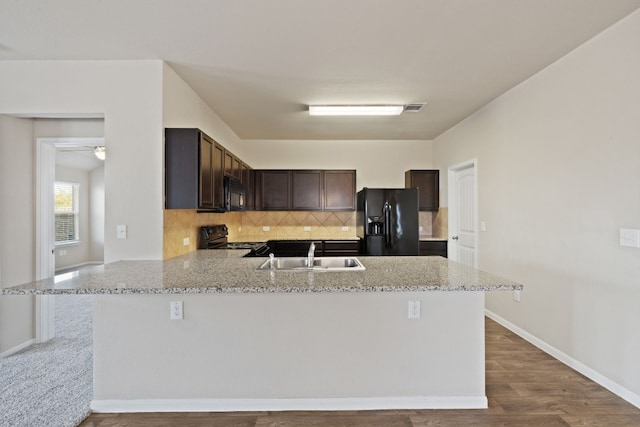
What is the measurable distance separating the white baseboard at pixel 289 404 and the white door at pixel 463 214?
97.8 inches

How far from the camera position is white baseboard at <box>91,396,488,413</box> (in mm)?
2125

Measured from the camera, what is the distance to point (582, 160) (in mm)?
2625

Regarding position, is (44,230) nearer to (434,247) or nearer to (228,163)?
(228,163)

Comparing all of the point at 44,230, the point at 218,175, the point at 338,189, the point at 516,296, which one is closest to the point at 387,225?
the point at 338,189

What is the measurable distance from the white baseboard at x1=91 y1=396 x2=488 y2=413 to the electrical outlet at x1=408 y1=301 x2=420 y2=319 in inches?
21.4

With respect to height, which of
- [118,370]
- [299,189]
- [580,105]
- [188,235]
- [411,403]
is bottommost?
[411,403]

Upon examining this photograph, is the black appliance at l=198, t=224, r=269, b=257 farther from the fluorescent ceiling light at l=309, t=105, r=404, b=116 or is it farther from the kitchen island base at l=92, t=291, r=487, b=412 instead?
the fluorescent ceiling light at l=309, t=105, r=404, b=116

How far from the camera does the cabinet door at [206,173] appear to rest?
299 centimetres

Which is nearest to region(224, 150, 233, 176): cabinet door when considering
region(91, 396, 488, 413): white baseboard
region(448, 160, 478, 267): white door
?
region(91, 396, 488, 413): white baseboard

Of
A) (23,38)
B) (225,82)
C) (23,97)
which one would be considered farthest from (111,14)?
(23,97)

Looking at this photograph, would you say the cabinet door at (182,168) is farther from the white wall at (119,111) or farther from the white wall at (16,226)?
the white wall at (16,226)

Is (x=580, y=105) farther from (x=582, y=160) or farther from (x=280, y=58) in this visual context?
(x=280, y=58)

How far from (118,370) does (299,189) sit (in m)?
3.77

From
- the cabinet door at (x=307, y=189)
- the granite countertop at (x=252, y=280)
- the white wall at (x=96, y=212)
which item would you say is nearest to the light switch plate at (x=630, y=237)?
the granite countertop at (x=252, y=280)
